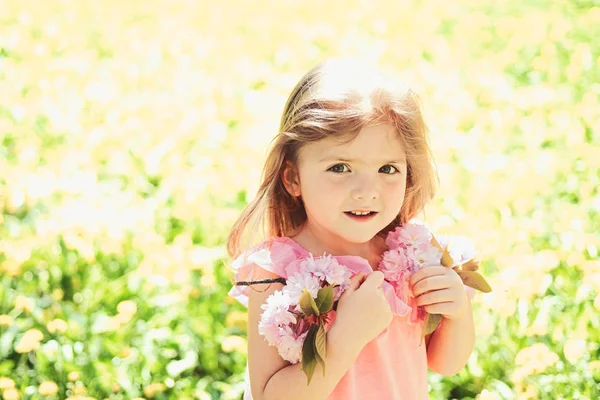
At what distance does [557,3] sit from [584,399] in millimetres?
4637

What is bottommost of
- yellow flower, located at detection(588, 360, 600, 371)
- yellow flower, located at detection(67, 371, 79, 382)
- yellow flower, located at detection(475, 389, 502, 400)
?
yellow flower, located at detection(475, 389, 502, 400)

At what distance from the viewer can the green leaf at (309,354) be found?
1.74 m

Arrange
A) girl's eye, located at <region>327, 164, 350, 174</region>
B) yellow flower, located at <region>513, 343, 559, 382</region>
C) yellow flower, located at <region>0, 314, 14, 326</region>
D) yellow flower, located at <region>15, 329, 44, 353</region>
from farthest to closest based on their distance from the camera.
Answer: yellow flower, located at <region>0, 314, 14, 326</region>, yellow flower, located at <region>15, 329, 44, 353</region>, yellow flower, located at <region>513, 343, 559, 382</region>, girl's eye, located at <region>327, 164, 350, 174</region>

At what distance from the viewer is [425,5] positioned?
712cm

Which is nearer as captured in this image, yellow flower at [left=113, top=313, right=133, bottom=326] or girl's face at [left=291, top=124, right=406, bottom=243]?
girl's face at [left=291, top=124, right=406, bottom=243]

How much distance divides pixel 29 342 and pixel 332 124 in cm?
169

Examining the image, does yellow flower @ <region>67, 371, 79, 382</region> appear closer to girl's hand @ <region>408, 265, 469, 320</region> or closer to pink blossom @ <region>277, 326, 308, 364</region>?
pink blossom @ <region>277, 326, 308, 364</region>

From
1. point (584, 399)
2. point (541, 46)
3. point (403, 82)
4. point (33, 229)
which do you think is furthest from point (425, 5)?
point (403, 82)

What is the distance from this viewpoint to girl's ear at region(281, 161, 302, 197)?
6.47ft

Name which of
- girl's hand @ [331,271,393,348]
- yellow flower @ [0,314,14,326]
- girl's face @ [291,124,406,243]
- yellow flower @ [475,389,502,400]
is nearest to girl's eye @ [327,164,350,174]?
girl's face @ [291,124,406,243]

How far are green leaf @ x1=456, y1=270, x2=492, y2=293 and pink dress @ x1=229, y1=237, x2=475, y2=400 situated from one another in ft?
0.49

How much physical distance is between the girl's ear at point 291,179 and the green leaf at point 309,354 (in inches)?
13.5

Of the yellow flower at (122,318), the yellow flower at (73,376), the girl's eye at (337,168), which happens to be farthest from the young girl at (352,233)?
the yellow flower at (122,318)

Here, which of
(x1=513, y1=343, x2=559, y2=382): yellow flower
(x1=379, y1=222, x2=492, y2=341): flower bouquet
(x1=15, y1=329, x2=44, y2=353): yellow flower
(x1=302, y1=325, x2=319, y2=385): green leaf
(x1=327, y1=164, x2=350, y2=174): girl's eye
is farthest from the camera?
(x1=15, y1=329, x2=44, y2=353): yellow flower
